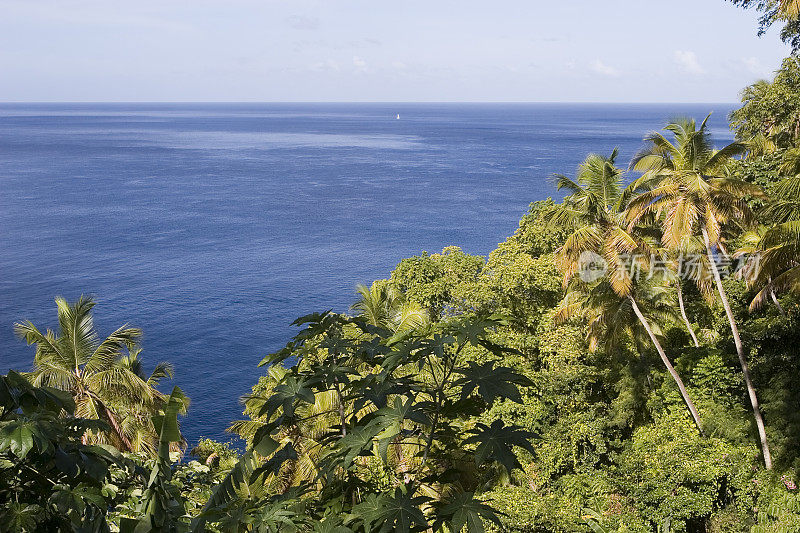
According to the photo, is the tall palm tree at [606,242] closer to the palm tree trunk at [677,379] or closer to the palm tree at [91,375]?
the palm tree trunk at [677,379]

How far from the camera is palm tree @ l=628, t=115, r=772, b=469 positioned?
16.0 meters

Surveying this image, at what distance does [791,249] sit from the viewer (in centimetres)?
1262

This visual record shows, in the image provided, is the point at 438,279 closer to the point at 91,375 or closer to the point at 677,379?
the point at 677,379

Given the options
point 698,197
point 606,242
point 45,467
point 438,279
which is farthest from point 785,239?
point 438,279

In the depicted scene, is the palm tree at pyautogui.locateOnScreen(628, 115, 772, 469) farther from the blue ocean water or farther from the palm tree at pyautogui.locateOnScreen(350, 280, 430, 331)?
the blue ocean water

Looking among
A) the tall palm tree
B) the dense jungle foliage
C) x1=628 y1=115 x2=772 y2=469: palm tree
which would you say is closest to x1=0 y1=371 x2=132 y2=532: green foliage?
the dense jungle foliage

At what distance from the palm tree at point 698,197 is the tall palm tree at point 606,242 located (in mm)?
791

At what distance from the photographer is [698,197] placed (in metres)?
16.3

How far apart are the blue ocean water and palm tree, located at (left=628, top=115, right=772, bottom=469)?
1212 centimetres

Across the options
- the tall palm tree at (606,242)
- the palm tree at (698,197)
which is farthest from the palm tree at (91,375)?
the palm tree at (698,197)

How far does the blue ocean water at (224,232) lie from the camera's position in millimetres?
43438

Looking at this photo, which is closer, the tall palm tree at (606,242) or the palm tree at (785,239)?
the palm tree at (785,239)

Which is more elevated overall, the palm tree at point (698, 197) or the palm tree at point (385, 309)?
the palm tree at point (698, 197)

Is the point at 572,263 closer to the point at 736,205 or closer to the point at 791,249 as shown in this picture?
the point at 736,205
